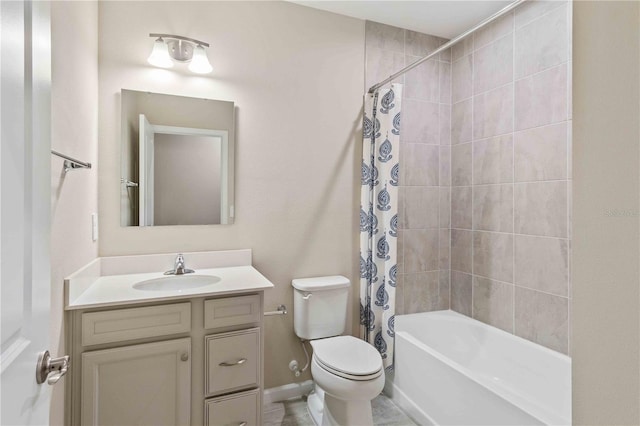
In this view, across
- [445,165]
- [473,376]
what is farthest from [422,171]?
[473,376]

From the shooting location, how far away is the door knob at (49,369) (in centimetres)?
69

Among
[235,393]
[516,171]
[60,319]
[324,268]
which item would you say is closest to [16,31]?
[60,319]

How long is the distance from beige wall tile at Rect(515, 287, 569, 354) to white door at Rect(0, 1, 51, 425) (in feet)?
7.69

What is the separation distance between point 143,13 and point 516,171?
2.45 meters

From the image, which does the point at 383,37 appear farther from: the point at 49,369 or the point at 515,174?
the point at 49,369

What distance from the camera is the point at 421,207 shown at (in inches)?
105

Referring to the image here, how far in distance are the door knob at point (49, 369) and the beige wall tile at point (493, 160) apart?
8.05 ft

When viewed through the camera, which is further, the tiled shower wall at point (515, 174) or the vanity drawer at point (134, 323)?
the tiled shower wall at point (515, 174)

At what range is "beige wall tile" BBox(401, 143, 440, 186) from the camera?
2609 mm

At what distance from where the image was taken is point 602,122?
0.40 m

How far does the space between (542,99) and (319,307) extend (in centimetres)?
187

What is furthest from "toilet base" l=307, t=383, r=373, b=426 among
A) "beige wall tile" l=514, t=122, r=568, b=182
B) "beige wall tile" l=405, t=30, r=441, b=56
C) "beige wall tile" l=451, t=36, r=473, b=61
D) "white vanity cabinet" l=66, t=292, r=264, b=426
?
"beige wall tile" l=451, t=36, r=473, b=61

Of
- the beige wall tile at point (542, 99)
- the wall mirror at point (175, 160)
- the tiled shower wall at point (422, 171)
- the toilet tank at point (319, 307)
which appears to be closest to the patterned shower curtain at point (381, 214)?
the toilet tank at point (319, 307)

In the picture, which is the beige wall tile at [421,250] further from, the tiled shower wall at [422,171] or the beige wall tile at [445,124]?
the beige wall tile at [445,124]
